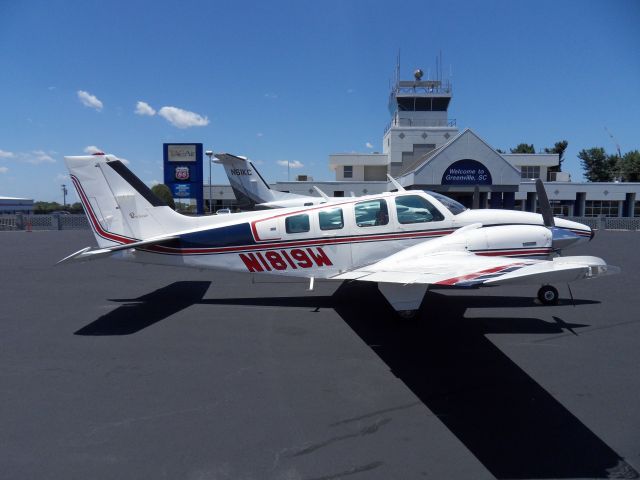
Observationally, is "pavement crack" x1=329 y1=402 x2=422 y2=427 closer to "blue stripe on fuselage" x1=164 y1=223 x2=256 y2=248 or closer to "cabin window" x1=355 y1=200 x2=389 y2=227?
"cabin window" x1=355 y1=200 x2=389 y2=227

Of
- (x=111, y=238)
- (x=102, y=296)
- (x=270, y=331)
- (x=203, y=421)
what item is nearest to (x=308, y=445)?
(x=203, y=421)

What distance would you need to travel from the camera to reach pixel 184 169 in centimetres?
3025

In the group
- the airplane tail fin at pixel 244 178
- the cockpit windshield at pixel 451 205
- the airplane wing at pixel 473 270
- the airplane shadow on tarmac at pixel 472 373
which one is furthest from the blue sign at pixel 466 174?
the airplane wing at pixel 473 270

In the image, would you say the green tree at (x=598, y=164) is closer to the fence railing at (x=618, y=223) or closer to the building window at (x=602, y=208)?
the building window at (x=602, y=208)

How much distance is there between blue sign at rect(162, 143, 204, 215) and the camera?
30.1 m

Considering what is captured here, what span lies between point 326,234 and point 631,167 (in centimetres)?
7970

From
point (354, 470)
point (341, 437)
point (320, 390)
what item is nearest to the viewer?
point (354, 470)

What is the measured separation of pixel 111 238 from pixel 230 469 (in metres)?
6.40

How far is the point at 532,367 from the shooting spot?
4.75m

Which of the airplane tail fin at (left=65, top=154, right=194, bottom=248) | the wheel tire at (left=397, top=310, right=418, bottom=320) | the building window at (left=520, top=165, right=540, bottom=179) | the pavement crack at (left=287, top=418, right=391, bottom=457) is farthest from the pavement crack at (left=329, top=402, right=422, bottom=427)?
the building window at (left=520, top=165, right=540, bottom=179)

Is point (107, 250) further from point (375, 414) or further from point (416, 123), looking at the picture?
point (416, 123)

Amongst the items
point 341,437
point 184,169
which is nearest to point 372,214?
point 341,437

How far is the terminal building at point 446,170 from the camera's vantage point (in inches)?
1379

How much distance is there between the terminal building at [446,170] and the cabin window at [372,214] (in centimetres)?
2371
